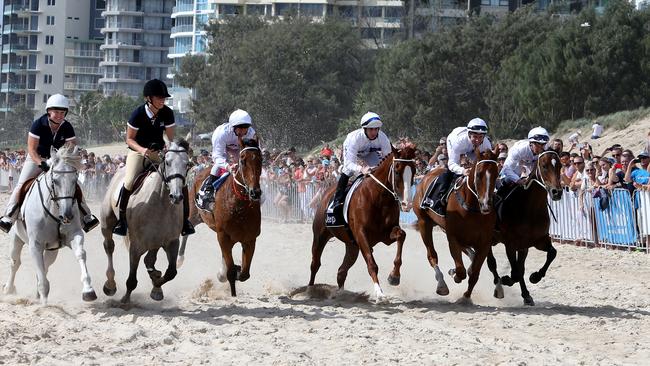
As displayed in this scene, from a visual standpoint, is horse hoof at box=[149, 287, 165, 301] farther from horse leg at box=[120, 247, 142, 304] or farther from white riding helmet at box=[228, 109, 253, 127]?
white riding helmet at box=[228, 109, 253, 127]

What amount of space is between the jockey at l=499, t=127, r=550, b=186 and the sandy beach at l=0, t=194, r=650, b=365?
1.70m

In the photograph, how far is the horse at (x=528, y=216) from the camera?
15445 millimetres

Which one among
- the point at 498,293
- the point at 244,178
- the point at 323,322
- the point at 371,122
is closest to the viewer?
the point at 323,322

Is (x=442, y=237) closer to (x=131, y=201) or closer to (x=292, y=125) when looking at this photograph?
(x=131, y=201)

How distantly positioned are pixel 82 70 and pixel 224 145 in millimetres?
154675

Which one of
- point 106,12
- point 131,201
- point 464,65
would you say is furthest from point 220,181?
point 106,12

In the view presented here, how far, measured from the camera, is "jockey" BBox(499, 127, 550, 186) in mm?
15820

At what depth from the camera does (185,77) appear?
95312mm

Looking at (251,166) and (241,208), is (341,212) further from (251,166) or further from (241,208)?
(251,166)

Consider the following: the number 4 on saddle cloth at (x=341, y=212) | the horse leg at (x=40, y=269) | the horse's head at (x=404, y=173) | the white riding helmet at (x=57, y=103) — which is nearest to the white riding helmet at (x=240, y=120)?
the number 4 on saddle cloth at (x=341, y=212)

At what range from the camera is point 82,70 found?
547ft

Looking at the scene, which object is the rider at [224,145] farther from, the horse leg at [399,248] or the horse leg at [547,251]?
the horse leg at [547,251]

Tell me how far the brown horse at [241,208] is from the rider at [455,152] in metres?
2.35

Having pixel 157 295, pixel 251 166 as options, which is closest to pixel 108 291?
pixel 157 295
